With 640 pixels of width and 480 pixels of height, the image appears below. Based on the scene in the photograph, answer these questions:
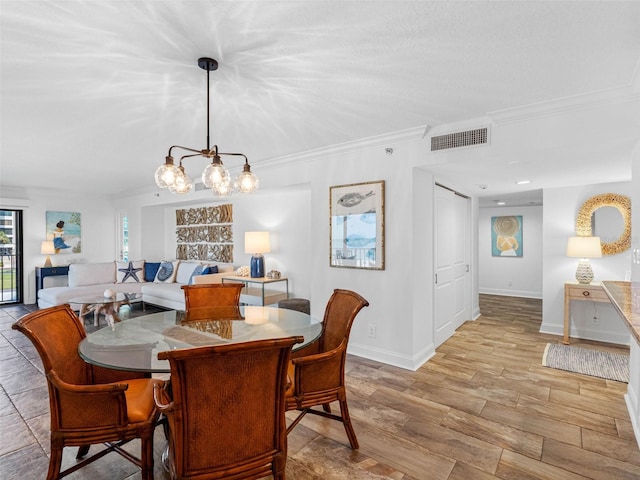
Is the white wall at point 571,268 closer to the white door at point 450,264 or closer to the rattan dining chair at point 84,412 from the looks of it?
the white door at point 450,264

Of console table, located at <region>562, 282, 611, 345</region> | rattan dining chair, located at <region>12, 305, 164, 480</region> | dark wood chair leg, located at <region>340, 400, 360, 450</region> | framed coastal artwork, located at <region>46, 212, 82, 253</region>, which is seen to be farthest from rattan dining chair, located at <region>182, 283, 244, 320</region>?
framed coastal artwork, located at <region>46, 212, 82, 253</region>

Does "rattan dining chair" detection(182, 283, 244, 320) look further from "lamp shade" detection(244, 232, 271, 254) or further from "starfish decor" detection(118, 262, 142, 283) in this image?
"starfish decor" detection(118, 262, 142, 283)

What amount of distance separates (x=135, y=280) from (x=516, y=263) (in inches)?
308

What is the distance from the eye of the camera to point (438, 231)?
3996 millimetres

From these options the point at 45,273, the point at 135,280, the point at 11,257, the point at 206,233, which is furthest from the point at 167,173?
the point at 11,257

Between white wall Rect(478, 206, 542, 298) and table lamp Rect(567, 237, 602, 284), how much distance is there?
9.90 feet

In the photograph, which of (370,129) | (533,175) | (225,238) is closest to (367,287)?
(370,129)

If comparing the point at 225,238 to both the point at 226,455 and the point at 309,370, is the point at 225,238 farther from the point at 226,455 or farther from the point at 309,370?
the point at 226,455

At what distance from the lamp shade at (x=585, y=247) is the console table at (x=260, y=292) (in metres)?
3.81

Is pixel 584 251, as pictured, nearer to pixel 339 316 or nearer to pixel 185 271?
pixel 339 316

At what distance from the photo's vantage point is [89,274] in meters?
6.13

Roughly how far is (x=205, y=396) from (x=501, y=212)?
7654 millimetres

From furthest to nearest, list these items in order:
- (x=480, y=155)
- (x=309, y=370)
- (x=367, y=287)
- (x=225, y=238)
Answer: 1. (x=225, y=238)
2. (x=367, y=287)
3. (x=480, y=155)
4. (x=309, y=370)

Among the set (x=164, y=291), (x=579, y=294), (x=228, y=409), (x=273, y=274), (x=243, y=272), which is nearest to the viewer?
(x=228, y=409)
